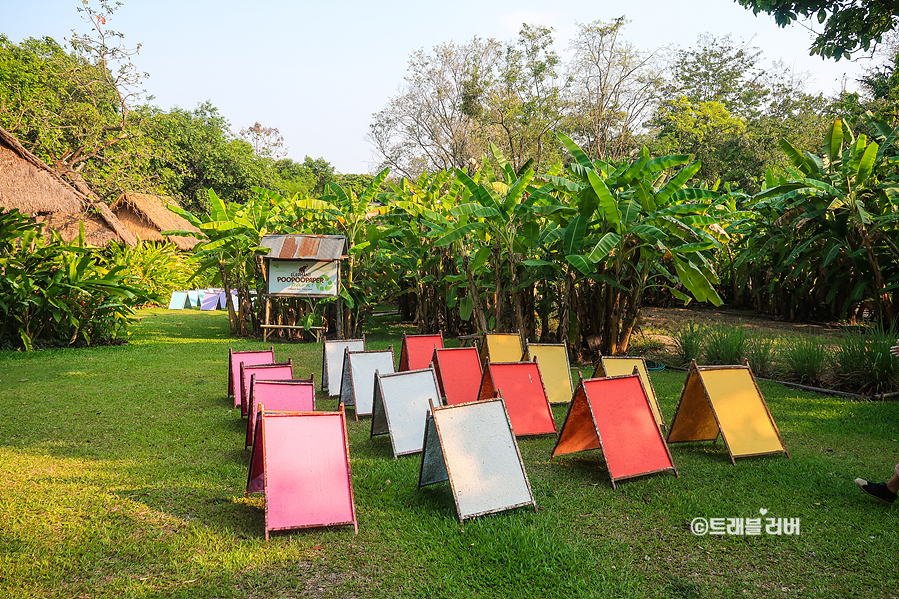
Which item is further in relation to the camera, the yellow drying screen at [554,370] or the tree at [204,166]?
the tree at [204,166]

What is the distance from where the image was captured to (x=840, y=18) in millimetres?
9852

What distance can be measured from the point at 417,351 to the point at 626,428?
349 centimetres

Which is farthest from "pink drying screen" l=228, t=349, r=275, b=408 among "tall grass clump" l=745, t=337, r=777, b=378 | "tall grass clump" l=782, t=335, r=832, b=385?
"tall grass clump" l=782, t=335, r=832, b=385

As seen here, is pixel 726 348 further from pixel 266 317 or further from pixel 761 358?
pixel 266 317

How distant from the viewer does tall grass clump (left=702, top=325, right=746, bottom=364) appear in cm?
743

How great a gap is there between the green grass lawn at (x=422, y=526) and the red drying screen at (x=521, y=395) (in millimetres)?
192

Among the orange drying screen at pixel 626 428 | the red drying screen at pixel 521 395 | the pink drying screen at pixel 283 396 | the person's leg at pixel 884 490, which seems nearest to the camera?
the person's leg at pixel 884 490

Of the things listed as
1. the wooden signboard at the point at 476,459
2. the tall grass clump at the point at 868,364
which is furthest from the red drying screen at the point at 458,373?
the tall grass clump at the point at 868,364

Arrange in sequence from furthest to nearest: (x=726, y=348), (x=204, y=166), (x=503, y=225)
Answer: (x=204, y=166) → (x=503, y=225) → (x=726, y=348)

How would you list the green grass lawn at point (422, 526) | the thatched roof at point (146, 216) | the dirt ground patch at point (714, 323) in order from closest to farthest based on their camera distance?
the green grass lawn at point (422, 526) < the dirt ground patch at point (714, 323) < the thatched roof at point (146, 216)

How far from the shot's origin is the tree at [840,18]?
9.62 meters

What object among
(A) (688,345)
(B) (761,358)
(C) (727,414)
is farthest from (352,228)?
(C) (727,414)

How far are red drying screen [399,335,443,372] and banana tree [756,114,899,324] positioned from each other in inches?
223
